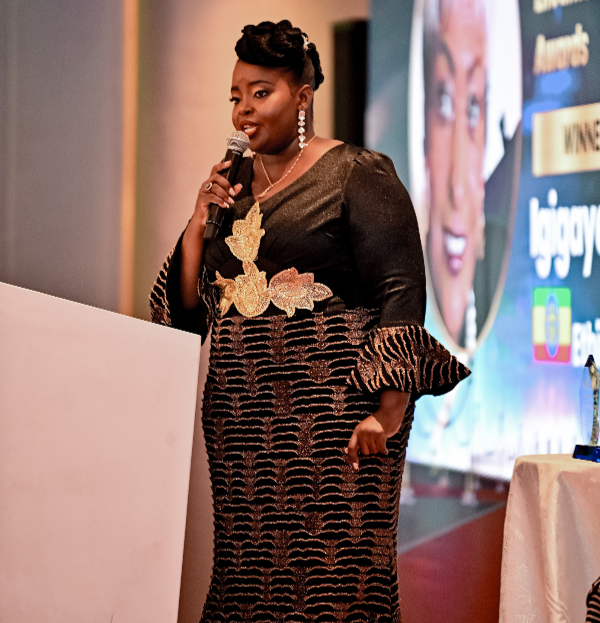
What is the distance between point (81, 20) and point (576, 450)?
A: 1.91 metres

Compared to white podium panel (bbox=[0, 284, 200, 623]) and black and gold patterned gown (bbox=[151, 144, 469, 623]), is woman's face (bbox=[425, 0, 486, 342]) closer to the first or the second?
black and gold patterned gown (bbox=[151, 144, 469, 623])

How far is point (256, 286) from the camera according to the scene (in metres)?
1.67

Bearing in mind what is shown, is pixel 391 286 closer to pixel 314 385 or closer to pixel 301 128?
pixel 314 385

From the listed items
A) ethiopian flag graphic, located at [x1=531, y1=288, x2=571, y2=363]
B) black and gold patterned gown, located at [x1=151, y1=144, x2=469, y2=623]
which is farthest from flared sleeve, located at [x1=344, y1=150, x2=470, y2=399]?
ethiopian flag graphic, located at [x1=531, y1=288, x2=571, y2=363]

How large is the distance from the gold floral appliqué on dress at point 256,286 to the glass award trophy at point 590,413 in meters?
0.87

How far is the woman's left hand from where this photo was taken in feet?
4.99

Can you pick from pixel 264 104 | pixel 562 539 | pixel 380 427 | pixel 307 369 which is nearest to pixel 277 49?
pixel 264 104

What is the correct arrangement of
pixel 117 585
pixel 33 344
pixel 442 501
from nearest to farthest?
pixel 33 344 < pixel 117 585 < pixel 442 501

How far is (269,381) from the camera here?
163 centimetres

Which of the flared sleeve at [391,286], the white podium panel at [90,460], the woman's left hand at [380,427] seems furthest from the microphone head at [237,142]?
the white podium panel at [90,460]

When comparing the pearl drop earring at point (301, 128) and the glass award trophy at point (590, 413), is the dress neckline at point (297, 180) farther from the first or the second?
the glass award trophy at point (590, 413)

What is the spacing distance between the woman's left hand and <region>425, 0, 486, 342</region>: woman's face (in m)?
1.25

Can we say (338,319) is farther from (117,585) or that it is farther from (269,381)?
(117,585)

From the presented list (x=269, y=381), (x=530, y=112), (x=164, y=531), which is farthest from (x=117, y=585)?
(x=530, y=112)
